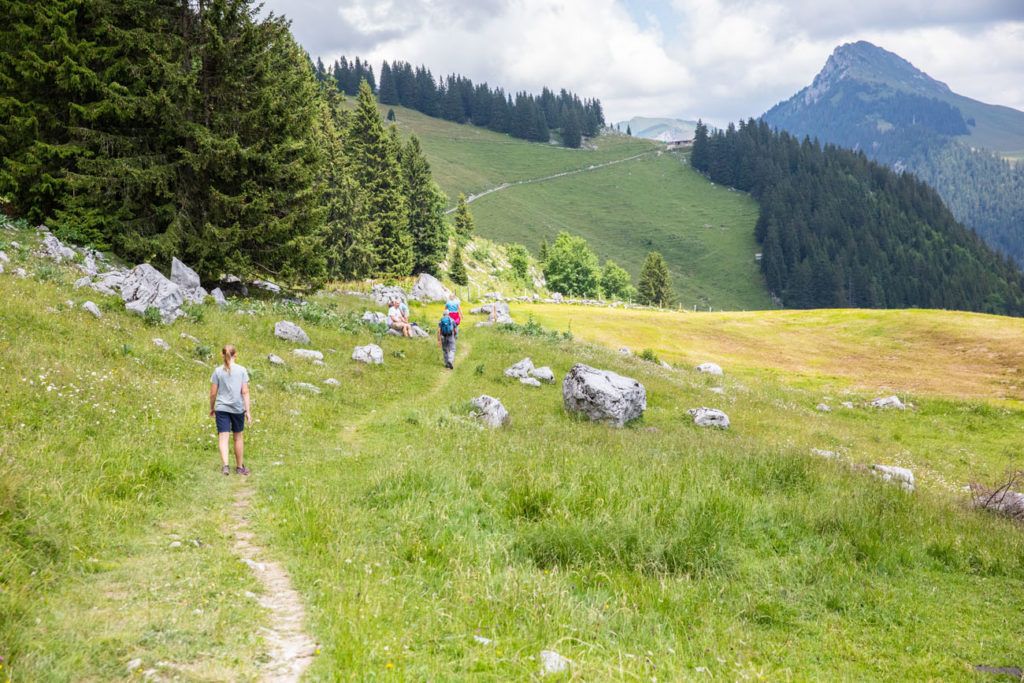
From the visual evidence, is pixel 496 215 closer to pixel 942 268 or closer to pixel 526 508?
pixel 942 268

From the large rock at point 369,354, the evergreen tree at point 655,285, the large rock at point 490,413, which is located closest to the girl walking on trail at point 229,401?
the large rock at point 490,413

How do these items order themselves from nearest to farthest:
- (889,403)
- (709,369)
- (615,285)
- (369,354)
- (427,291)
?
(369,354)
(889,403)
(709,369)
(427,291)
(615,285)

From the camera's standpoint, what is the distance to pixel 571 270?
110125 mm

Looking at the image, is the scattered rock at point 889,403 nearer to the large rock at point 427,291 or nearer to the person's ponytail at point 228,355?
the person's ponytail at point 228,355

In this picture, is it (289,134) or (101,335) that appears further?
(289,134)

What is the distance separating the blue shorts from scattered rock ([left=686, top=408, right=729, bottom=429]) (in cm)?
1543

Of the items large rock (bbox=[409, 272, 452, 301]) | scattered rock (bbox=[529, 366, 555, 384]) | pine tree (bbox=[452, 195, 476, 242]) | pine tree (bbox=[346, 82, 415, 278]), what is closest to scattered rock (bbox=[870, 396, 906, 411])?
scattered rock (bbox=[529, 366, 555, 384])

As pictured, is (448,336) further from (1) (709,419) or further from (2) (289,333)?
(1) (709,419)

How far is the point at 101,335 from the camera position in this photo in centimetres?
1510

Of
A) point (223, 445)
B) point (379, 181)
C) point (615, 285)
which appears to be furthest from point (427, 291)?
point (615, 285)

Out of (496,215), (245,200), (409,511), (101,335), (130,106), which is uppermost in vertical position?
(496,215)

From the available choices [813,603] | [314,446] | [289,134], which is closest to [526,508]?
[813,603]

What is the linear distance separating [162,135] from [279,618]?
25.5m

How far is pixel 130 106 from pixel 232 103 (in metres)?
4.55
